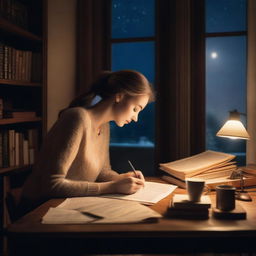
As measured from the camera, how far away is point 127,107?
5.66 ft

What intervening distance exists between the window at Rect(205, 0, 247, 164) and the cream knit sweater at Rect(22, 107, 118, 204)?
1.27 meters

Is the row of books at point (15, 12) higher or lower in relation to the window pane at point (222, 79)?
higher

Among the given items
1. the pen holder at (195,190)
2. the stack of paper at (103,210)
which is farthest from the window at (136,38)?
the pen holder at (195,190)

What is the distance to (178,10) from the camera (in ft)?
8.45

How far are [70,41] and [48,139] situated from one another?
1427mm

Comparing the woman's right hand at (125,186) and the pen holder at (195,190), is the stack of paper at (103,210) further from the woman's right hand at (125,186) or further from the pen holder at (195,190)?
the pen holder at (195,190)

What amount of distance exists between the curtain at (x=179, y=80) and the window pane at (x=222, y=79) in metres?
0.12

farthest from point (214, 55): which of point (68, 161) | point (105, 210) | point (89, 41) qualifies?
point (105, 210)

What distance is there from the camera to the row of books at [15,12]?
2449mm

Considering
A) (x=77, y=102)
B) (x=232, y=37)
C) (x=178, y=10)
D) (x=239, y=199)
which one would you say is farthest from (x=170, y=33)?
(x=239, y=199)

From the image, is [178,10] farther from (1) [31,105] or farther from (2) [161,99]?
(1) [31,105]

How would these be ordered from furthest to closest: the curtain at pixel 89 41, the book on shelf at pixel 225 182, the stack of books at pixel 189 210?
the curtain at pixel 89 41 < the book on shelf at pixel 225 182 < the stack of books at pixel 189 210

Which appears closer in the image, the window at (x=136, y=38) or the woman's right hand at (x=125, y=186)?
the woman's right hand at (x=125, y=186)

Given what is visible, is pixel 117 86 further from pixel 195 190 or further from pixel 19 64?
pixel 19 64
